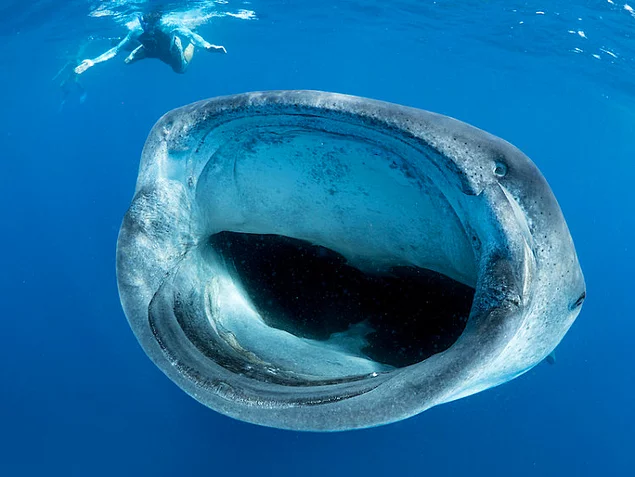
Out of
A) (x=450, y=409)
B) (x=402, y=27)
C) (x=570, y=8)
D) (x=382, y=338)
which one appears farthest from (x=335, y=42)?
(x=382, y=338)

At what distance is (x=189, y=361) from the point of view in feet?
4.59

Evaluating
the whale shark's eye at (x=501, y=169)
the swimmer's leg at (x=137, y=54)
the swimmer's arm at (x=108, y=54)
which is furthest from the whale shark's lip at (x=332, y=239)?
the swimmer's arm at (x=108, y=54)

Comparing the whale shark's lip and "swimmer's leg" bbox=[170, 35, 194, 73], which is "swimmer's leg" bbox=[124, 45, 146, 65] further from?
the whale shark's lip

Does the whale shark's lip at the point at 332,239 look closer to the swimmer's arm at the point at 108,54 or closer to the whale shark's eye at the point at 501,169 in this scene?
the whale shark's eye at the point at 501,169

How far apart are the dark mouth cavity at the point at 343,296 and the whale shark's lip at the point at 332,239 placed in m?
0.06

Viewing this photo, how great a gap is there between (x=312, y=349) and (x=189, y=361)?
757 millimetres

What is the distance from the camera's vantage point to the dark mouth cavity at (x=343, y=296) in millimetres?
2457

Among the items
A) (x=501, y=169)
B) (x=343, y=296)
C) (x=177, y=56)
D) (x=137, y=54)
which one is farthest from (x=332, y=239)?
(x=137, y=54)

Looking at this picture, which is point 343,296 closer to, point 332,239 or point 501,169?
point 332,239

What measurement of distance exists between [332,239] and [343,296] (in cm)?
50

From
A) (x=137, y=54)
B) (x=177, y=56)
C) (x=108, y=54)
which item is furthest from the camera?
(x=108, y=54)

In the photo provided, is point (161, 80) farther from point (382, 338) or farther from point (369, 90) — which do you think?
point (382, 338)

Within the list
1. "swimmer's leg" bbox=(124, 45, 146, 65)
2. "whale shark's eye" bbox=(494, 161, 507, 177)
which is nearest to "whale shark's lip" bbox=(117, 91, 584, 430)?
"whale shark's eye" bbox=(494, 161, 507, 177)

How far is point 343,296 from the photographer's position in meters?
2.76
